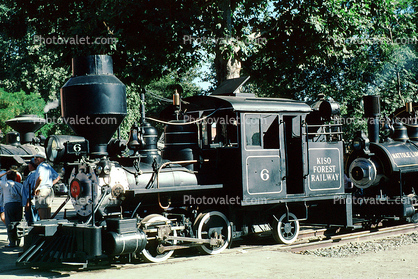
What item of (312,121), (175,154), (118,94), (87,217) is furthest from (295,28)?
(87,217)

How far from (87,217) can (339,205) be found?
553 cm

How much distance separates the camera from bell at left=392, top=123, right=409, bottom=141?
1353 centimetres

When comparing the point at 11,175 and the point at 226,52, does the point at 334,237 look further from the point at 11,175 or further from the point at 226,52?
the point at 11,175

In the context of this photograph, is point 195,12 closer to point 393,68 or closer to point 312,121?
point 312,121

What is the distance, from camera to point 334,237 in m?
10.3

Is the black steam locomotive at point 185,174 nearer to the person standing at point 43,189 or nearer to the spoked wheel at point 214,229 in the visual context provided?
the spoked wheel at point 214,229

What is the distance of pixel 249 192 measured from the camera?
29.9 feet

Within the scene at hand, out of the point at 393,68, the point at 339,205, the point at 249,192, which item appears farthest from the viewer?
the point at 393,68

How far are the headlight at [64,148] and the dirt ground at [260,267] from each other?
1827mm

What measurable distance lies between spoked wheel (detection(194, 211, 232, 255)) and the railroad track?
106 cm

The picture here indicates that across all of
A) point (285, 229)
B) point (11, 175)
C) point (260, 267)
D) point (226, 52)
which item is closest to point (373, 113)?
point (226, 52)

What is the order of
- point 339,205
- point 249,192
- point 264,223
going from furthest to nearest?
point 339,205 < point 264,223 < point 249,192

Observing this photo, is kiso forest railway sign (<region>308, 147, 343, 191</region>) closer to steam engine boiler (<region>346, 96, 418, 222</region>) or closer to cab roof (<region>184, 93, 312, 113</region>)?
cab roof (<region>184, 93, 312, 113</region>)
